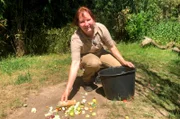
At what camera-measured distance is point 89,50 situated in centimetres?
429

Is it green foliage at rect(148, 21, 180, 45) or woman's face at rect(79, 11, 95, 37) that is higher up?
woman's face at rect(79, 11, 95, 37)

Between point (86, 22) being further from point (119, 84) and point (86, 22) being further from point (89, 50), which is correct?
point (119, 84)

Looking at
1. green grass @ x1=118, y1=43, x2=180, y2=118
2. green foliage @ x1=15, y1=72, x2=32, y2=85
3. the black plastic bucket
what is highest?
the black plastic bucket

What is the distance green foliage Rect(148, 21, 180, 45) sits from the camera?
8.61 metres

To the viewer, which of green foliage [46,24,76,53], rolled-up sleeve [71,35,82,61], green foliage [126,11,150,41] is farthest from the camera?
green foliage [126,11,150,41]

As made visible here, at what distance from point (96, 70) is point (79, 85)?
479mm

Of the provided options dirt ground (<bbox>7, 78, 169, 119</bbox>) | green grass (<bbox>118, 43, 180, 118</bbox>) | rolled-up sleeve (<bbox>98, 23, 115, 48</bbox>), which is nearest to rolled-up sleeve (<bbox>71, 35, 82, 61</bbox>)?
rolled-up sleeve (<bbox>98, 23, 115, 48</bbox>)

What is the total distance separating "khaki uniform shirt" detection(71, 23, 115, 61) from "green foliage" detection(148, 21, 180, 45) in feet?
15.3

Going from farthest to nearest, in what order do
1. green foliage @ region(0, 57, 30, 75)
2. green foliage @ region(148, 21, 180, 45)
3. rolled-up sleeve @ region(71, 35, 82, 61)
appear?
green foliage @ region(148, 21, 180, 45), green foliage @ region(0, 57, 30, 75), rolled-up sleeve @ region(71, 35, 82, 61)

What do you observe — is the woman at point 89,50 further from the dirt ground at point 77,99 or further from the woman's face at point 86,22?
the dirt ground at point 77,99

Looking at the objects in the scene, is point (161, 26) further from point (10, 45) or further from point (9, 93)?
point (9, 93)

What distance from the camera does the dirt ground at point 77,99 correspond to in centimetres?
373

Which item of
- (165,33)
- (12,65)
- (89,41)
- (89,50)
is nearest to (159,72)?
(89,50)

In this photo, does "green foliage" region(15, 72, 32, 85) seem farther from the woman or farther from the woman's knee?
the woman's knee
